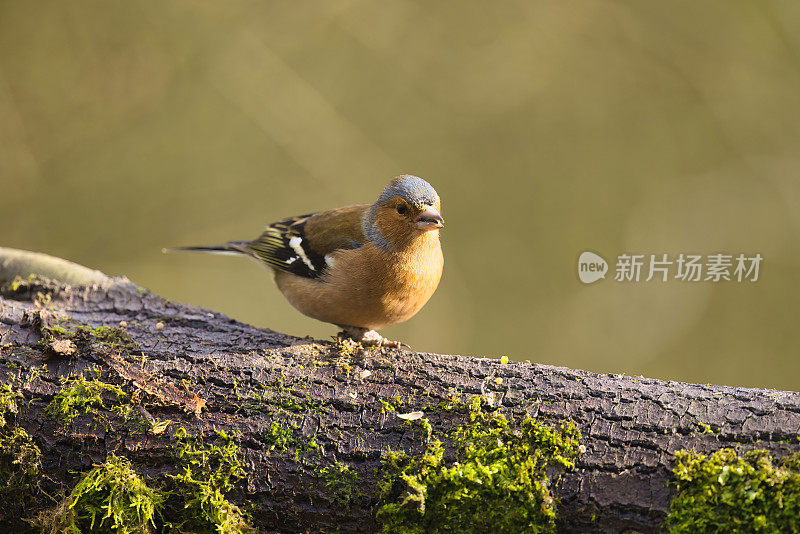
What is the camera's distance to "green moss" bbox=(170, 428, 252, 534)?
108 inches

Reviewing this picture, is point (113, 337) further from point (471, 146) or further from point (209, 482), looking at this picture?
point (471, 146)

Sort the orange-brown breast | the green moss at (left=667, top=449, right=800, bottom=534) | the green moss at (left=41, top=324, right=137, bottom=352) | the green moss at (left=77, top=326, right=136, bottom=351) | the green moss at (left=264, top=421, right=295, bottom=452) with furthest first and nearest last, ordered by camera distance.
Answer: the orange-brown breast
the green moss at (left=77, top=326, right=136, bottom=351)
the green moss at (left=41, top=324, right=137, bottom=352)
the green moss at (left=264, top=421, right=295, bottom=452)
the green moss at (left=667, top=449, right=800, bottom=534)

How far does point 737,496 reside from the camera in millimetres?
2453

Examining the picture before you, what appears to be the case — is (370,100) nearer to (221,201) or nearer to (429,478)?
(221,201)

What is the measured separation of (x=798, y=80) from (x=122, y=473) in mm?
8197

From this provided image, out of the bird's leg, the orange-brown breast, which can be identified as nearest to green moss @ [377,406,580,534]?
the bird's leg

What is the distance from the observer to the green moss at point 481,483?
2.59m

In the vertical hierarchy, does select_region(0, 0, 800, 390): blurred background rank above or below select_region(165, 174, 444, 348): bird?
above

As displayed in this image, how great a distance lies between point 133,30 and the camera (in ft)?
27.0

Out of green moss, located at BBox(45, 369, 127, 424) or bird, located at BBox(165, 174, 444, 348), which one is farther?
bird, located at BBox(165, 174, 444, 348)

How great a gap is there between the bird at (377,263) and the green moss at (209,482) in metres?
1.15

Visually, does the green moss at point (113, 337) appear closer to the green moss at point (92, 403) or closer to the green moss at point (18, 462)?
the green moss at point (92, 403)

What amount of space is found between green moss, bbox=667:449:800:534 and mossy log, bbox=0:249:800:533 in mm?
64

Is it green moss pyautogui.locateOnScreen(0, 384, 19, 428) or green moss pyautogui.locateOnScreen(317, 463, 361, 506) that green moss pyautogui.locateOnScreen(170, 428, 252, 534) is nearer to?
green moss pyautogui.locateOnScreen(317, 463, 361, 506)
